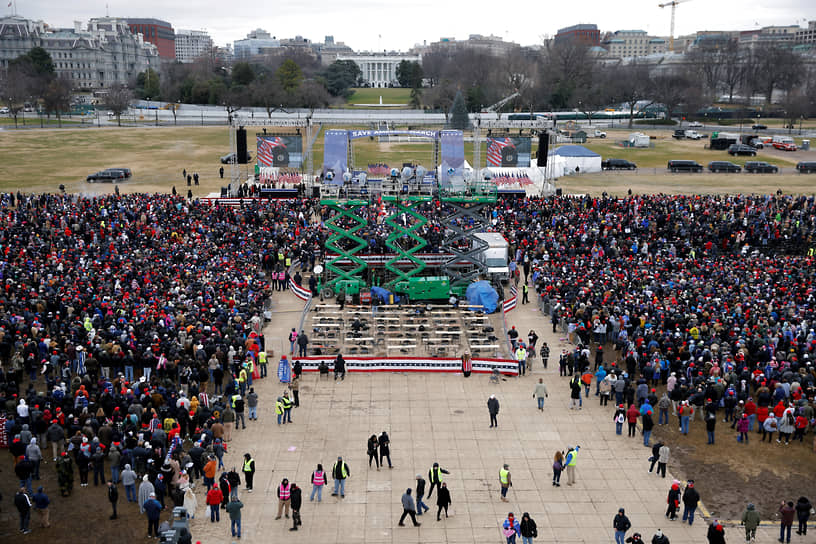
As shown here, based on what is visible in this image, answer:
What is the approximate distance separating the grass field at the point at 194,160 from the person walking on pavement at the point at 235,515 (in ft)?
131

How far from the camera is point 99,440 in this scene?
1695 cm

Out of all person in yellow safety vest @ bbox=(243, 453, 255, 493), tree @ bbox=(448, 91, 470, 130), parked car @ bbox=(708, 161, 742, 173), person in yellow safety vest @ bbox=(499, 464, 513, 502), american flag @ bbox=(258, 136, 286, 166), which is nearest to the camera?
person in yellow safety vest @ bbox=(499, 464, 513, 502)

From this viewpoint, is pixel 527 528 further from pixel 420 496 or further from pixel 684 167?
pixel 684 167

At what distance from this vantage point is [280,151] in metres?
45.5

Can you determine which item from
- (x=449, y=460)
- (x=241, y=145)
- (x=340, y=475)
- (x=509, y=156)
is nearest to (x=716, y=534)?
(x=449, y=460)

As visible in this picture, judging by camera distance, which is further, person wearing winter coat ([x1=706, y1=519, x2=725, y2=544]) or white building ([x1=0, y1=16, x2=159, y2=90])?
white building ([x1=0, y1=16, x2=159, y2=90])

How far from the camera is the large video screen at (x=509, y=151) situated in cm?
4144

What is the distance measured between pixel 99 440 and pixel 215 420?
2.83 meters

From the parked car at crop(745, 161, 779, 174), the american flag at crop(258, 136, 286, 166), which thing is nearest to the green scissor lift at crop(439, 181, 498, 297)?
the american flag at crop(258, 136, 286, 166)

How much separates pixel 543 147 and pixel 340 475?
34686 millimetres

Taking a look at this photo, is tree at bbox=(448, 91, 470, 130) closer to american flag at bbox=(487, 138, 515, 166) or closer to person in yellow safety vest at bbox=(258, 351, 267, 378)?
american flag at bbox=(487, 138, 515, 166)

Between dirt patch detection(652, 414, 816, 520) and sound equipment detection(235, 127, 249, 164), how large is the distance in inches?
1323

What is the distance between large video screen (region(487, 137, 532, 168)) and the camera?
41.4 metres

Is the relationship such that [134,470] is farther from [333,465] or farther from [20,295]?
[20,295]
